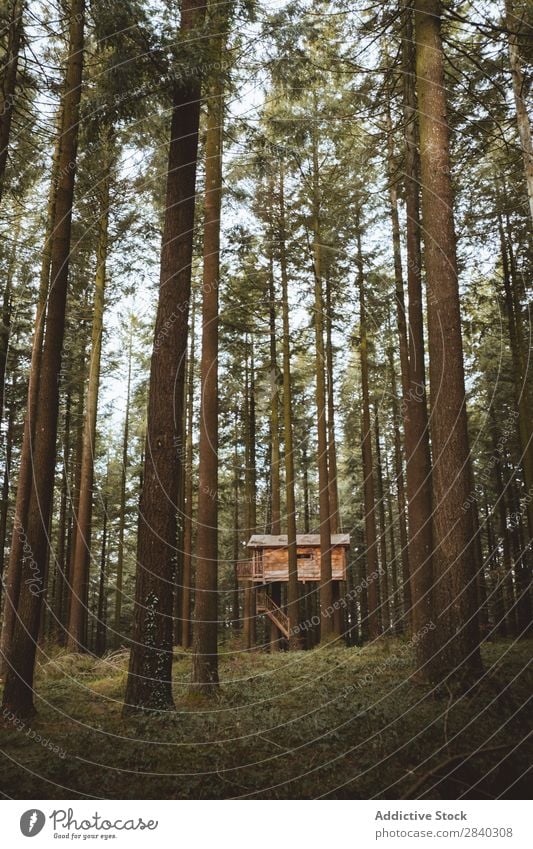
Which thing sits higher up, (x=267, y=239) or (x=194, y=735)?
(x=267, y=239)

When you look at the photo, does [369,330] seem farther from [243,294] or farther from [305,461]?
[305,461]

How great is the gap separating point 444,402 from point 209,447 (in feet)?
16.1

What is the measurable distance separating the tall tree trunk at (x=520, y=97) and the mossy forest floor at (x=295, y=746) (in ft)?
22.8

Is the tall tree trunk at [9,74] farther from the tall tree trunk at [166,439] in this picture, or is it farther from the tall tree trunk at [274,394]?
the tall tree trunk at [274,394]

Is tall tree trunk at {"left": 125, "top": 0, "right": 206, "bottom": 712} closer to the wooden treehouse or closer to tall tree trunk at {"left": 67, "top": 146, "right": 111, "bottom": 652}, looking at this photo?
tall tree trunk at {"left": 67, "top": 146, "right": 111, "bottom": 652}

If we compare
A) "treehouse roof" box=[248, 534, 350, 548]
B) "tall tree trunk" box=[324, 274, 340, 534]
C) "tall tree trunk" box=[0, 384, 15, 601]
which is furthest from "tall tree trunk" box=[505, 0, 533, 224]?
"tall tree trunk" box=[0, 384, 15, 601]

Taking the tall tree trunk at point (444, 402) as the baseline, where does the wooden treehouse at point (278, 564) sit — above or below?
below

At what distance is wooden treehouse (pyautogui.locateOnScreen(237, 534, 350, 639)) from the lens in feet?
73.6

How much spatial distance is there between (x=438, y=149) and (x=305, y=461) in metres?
23.4

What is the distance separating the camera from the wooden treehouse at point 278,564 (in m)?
22.4

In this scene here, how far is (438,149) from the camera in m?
7.68

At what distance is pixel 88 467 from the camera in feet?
51.4

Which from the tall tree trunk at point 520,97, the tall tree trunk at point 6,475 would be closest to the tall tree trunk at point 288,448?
the tall tree trunk at point 520,97
